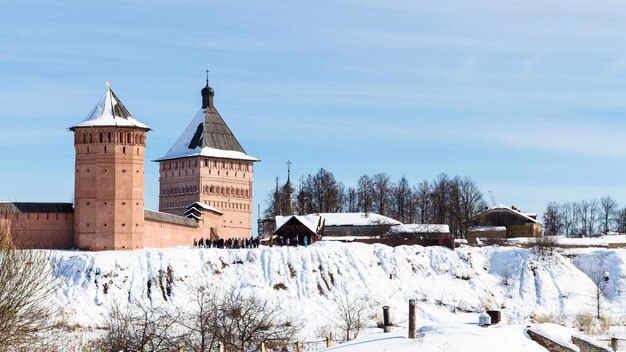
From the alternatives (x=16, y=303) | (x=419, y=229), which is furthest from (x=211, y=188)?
(x=16, y=303)

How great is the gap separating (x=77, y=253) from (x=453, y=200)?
37686 mm

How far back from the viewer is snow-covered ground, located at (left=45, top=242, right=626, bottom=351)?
50062 mm

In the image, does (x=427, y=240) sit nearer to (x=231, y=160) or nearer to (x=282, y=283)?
(x=282, y=283)

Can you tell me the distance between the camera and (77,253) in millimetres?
52750

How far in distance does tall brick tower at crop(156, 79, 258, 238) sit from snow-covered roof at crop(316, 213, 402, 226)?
5.54 meters

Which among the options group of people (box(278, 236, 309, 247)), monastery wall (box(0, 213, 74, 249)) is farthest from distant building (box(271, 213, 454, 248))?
monastery wall (box(0, 213, 74, 249))

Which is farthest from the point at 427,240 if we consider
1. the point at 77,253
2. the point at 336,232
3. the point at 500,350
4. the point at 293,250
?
the point at 500,350

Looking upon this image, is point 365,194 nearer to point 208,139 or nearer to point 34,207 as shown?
point 208,139

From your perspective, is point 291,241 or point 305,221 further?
point 305,221

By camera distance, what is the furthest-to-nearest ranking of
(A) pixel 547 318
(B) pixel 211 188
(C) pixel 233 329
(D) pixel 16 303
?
(B) pixel 211 188, (A) pixel 547 318, (C) pixel 233 329, (D) pixel 16 303

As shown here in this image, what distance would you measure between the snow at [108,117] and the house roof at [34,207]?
4.21 meters

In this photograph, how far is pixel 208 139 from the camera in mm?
78375

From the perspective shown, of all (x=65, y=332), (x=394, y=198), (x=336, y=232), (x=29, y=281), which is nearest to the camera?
(x=29, y=281)

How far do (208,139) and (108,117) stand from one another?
2148 cm
